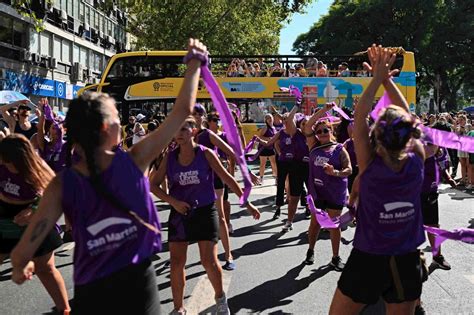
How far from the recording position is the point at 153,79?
65.1 feet

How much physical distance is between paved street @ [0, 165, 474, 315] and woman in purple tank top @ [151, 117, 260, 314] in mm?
574

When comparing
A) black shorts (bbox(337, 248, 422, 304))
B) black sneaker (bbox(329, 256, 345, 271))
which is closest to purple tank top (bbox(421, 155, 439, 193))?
black sneaker (bbox(329, 256, 345, 271))

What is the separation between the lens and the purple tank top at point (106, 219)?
2141mm

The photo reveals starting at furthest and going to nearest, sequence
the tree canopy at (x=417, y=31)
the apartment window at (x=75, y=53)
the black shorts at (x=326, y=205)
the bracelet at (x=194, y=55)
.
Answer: the tree canopy at (x=417, y=31) → the apartment window at (x=75, y=53) → the black shorts at (x=326, y=205) → the bracelet at (x=194, y=55)

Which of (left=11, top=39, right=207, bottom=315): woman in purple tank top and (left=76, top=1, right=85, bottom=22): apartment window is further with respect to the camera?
(left=76, top=1, right=85, bottom=22): apartment window

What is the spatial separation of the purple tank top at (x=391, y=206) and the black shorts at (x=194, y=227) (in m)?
1.47

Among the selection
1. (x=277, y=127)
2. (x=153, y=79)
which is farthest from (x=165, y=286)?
(x=153, y=79)

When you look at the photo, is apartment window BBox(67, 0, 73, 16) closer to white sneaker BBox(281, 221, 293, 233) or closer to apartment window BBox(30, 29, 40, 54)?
apartment window BBox(30, 29, 40, 54)

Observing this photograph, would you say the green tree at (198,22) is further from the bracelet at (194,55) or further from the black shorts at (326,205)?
the bracelet at (194,55)

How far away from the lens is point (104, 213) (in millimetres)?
2158

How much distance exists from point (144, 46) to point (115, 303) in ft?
102

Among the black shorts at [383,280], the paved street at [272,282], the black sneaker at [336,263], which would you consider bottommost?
the paved street at [272,282]

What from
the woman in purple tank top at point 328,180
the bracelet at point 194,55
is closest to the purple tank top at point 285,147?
the woman in purple tank top at point 328,180

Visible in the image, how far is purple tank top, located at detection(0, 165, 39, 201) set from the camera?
4098mm
